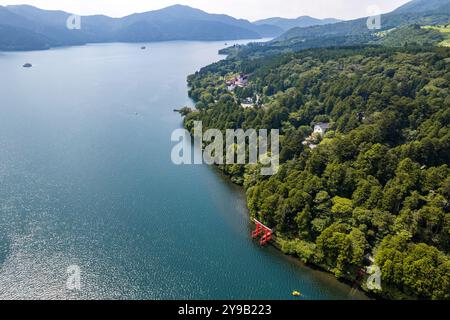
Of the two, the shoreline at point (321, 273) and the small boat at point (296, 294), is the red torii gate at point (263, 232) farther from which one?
the small boat at point (296, 294)

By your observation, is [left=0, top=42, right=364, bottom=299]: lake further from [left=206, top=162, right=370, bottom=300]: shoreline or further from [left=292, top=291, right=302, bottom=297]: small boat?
[left=292, top=291, right=302, bottom=297]: small boat

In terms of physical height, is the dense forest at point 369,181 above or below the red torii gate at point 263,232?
above

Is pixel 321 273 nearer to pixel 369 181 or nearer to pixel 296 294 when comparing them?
pixel 296 294

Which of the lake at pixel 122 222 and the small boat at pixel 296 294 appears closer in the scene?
the small boat at pixel 296 294

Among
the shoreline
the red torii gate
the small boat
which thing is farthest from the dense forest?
the small boat

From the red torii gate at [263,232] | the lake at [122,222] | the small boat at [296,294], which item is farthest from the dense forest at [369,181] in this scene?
the small boat at [296,294]

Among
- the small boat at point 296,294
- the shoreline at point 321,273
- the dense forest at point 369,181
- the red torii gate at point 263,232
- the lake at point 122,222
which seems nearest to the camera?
the shoreline at point 321,273
